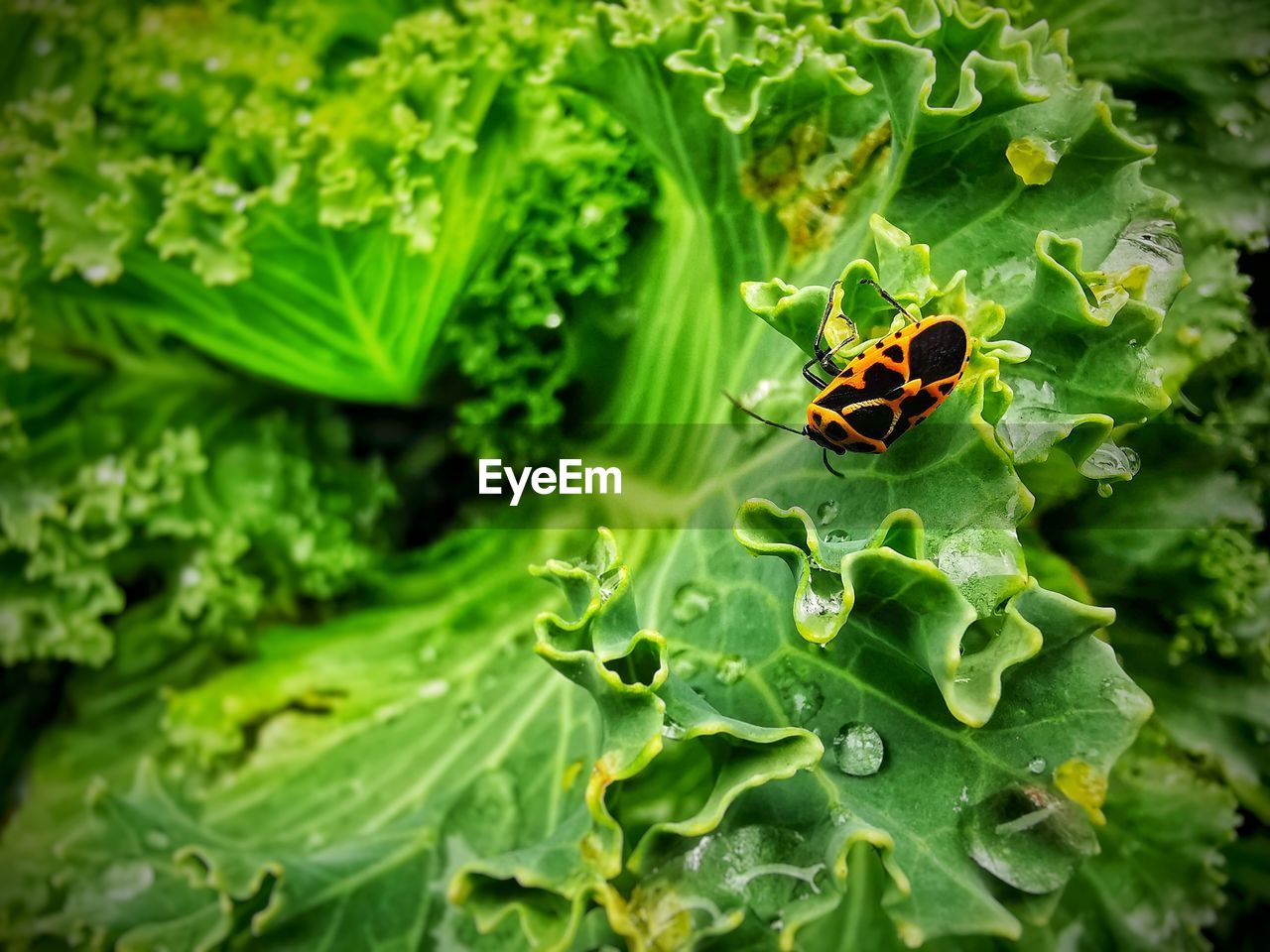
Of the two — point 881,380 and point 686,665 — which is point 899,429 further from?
point 686,665

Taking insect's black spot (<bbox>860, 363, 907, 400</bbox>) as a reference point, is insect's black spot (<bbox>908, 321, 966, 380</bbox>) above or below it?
above

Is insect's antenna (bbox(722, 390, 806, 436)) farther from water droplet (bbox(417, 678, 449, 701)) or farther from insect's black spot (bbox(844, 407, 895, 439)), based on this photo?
water droplet (bbox(417, 678, 449, 701))

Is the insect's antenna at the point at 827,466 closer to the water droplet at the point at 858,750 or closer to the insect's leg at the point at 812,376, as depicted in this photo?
the insect's leg at the point at 812,376

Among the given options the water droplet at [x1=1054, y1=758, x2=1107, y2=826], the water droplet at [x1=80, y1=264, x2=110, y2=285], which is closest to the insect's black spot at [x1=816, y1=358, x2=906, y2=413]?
the water droplet at [x1=1054, y1=758, x2=1107, y2=826]

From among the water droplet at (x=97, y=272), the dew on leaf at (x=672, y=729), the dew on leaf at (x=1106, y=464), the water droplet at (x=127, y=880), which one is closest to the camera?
the dew on leaf at (x=672, y=729)

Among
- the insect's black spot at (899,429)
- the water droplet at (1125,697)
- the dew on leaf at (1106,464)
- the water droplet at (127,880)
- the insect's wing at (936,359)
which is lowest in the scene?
the water droplet at (127,880)

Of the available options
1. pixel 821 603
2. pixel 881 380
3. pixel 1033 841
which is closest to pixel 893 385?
pixel 881 380

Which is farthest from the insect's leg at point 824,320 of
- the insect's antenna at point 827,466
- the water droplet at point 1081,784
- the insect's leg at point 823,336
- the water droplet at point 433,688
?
the water droplet at point 433,688
